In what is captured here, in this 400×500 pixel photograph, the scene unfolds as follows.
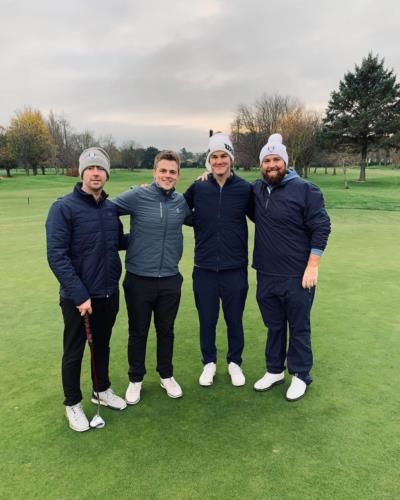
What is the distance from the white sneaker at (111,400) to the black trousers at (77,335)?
23cm

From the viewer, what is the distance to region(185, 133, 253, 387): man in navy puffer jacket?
3465mm

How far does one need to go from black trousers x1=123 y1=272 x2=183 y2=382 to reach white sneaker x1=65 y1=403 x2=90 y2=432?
498 millimetres

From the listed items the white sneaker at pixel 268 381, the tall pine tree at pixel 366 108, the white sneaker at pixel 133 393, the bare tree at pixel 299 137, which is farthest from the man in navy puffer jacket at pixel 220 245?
the bare tree at pixel 299 137

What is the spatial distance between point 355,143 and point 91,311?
36.6 metres

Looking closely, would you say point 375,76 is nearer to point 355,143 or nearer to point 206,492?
point 355,143

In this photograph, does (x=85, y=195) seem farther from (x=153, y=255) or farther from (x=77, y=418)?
(x=77, y=418)

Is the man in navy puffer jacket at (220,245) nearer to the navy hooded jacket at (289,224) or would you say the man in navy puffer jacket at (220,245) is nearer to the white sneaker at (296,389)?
the navy hooded jacket at (289,224)

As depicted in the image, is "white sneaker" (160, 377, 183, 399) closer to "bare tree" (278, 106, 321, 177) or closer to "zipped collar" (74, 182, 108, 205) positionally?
"zipped collar" (74, 182, 108, 205)

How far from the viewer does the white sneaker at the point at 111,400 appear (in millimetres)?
3176

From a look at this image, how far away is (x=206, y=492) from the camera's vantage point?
7.47ft

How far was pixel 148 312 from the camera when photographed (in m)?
3.36

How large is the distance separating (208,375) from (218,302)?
2.04 feet

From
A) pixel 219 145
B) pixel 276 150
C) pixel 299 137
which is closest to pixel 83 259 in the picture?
pixel 219 145

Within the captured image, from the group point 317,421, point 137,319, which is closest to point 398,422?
point 317,421
